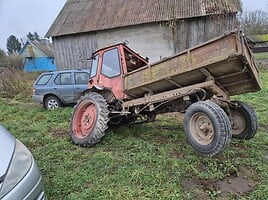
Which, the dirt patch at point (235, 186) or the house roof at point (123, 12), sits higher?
the house roof at point (123, 12)

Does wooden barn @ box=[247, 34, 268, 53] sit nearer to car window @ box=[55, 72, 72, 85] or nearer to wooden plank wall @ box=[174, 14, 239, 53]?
wooden plank wall @ box=[174, 14, 239, 53]

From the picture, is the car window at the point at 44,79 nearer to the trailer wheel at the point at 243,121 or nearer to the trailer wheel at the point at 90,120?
the trailer wheel at the point at 90,120

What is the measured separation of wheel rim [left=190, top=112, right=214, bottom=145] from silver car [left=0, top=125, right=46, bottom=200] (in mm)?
2677

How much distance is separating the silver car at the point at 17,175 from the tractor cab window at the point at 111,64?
3613mm

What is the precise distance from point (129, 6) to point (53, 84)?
10737mm

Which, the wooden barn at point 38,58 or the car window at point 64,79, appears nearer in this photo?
the car window at point 64,79

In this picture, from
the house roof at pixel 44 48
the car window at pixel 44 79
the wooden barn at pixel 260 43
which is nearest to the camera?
the car window at pixel 44 79

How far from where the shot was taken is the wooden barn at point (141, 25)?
57.8ft

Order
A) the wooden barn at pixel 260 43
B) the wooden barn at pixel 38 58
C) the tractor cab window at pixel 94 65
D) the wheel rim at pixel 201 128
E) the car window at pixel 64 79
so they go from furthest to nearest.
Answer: the wooden barn at pixel 38 58, the wooden barn at pixel 260 43, the car window at pixel 64 79, the tractor cab window at pixel 94 65, the wheel rim at pixel 201 128

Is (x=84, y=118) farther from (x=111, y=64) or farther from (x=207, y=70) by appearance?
(x=207, y=70)

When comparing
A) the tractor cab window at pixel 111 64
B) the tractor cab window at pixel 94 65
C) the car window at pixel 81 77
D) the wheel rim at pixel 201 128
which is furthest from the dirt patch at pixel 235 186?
the car window at pixel 81 77

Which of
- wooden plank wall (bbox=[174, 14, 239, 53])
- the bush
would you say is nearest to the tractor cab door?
the bush

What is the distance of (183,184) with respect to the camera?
389 cm

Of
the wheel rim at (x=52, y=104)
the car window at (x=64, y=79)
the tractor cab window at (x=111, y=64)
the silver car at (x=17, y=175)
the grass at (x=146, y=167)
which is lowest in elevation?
the grass at (x=146, y=167)
